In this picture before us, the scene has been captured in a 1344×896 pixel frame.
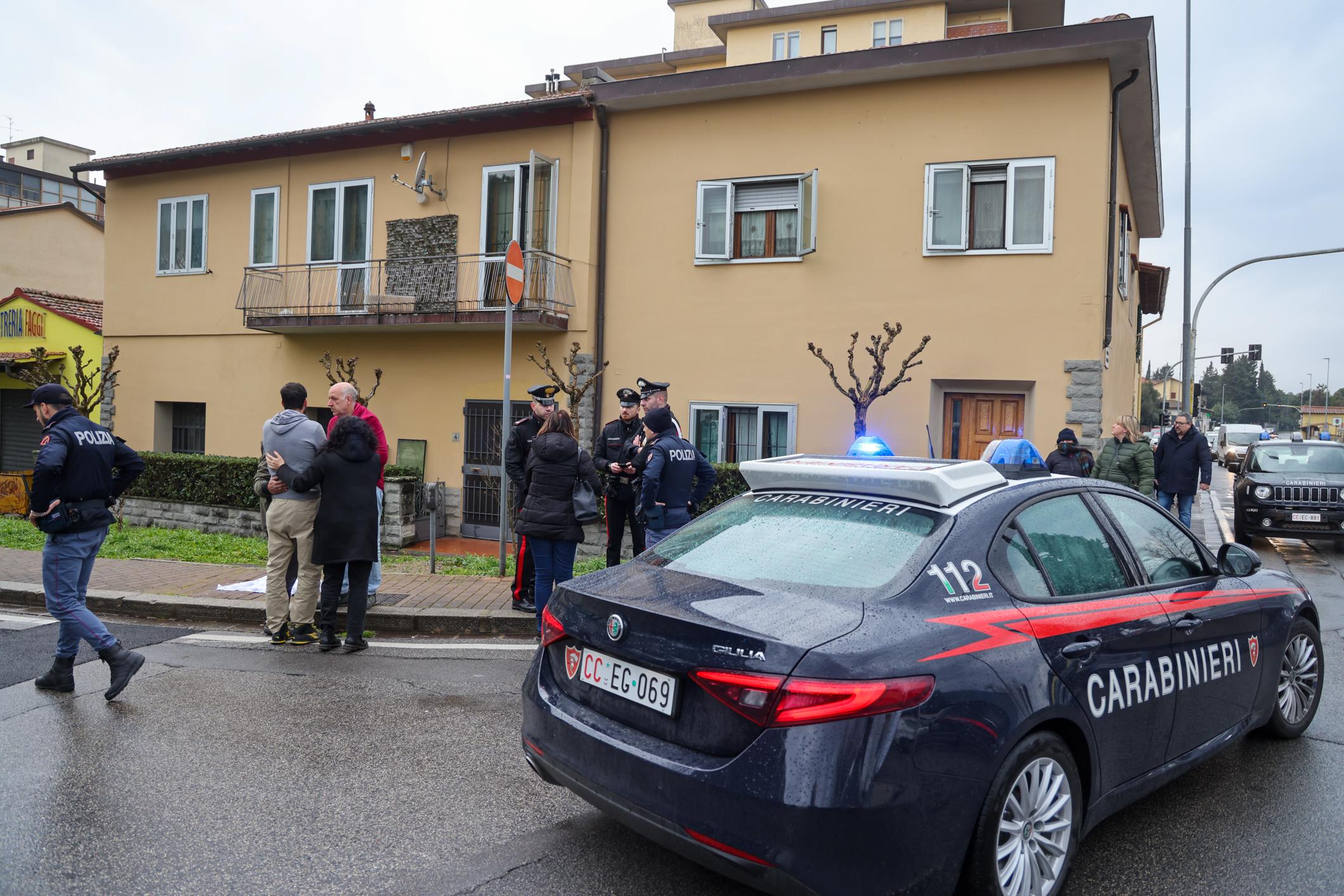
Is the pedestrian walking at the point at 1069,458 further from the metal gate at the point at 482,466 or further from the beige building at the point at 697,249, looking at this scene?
the metal gate at the point at 482,466

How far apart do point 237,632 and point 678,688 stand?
554 centimetres

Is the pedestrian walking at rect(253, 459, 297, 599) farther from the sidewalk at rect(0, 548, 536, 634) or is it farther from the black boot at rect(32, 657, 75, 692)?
the black boot at rect(32, 657, 75, 692)

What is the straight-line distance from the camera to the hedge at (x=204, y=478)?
42.8 ft

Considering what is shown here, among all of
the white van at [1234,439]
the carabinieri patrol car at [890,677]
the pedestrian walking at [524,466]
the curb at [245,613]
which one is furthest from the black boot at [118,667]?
the white van at [1234,439]

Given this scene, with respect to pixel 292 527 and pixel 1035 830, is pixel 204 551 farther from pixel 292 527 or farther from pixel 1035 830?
pixel 1035 830

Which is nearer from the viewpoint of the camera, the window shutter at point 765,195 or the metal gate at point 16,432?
the window shutter at point 765,195

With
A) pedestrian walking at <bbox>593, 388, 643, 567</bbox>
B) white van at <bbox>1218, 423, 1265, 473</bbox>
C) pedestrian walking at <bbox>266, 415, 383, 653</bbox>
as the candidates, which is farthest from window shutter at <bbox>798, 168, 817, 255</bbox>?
white van at <bbox>1218, 423, 1265, 473</bbox>

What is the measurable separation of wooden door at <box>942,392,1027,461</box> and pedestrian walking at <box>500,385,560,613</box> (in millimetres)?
6177

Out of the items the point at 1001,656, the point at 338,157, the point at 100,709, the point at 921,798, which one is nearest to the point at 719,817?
the point at 921,798

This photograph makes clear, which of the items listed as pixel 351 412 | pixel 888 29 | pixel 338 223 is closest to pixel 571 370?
pixel 338 223

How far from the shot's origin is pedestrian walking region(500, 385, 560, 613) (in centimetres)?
736

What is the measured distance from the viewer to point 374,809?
12.4 ft

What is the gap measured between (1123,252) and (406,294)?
438 inches

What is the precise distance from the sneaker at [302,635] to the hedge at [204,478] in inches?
248
